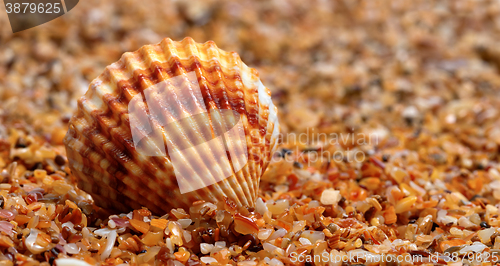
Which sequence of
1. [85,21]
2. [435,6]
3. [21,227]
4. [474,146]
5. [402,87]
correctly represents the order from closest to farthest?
[21,227]
[474,146]
[402,87]
[85,21]
[435,6]

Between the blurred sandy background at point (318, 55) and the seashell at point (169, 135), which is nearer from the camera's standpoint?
the seashell at point (169, 135)

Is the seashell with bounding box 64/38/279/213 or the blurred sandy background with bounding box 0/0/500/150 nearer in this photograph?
the seashell with bounding box 64/38/279/213

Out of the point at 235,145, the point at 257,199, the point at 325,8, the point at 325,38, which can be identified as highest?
the point at 325,8

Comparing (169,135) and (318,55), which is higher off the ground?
(318,55)

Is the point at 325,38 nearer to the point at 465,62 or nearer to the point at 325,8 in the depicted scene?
the point at 325,8

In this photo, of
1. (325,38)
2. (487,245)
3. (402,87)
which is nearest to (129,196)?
(487,245)

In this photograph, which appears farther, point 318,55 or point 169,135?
point 318,55

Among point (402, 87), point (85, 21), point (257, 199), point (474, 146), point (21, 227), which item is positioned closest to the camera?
point (21, 227)

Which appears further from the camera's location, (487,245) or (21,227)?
(487,245)
